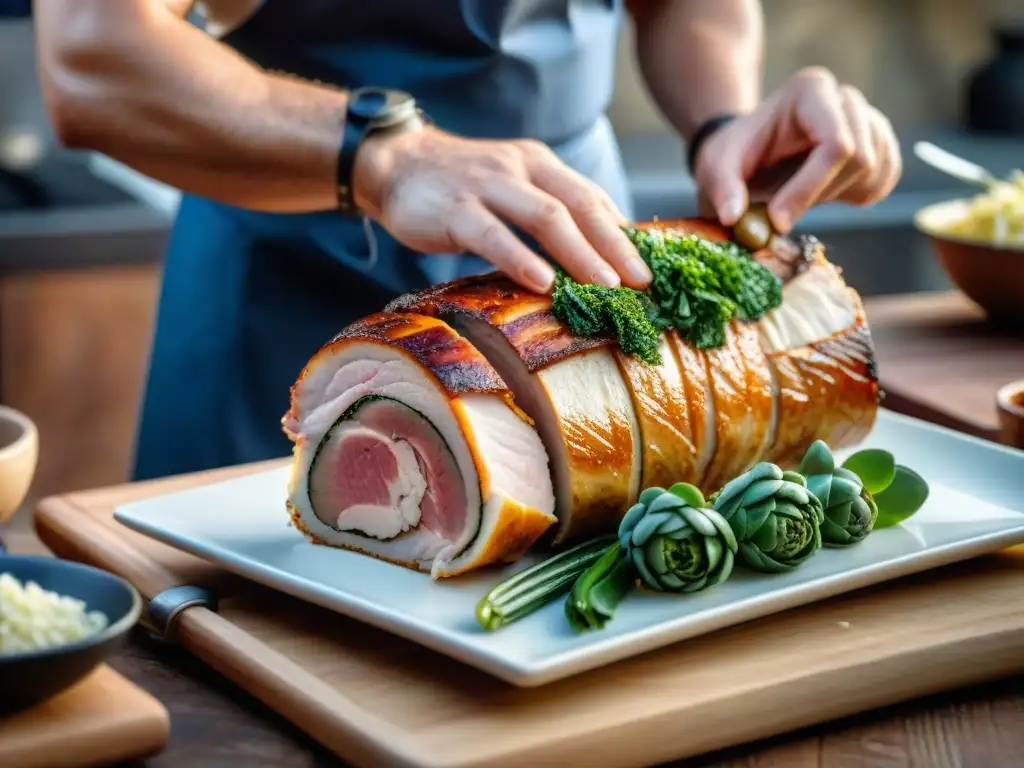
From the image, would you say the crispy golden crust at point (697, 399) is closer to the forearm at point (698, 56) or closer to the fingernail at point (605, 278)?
the fingernail at point (605, 278)

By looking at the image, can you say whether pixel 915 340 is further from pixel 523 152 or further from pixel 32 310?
pixel 32 310

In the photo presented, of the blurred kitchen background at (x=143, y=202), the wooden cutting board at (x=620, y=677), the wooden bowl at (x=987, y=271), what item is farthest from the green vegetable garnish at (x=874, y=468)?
the blurred kitchen background at (x=143, y=202)

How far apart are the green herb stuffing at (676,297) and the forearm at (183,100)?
0.42 meters

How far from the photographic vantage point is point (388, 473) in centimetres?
136

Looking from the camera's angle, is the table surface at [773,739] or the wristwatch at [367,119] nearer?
the table surface at [773,739]

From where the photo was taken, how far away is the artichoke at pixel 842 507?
1.36 m

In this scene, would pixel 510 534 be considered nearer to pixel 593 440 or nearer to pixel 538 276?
pixel 593 440

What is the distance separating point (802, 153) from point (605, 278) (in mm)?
536

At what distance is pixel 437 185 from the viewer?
60.1 inches

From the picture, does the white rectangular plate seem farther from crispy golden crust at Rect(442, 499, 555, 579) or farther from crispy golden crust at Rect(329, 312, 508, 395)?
crispy golden crust at Rect(329, 312, 508, 395)

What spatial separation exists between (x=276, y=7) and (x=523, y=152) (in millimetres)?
598

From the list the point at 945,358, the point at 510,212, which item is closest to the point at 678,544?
the point at 510,212

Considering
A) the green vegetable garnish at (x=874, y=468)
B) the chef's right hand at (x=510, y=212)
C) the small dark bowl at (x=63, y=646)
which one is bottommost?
the green vegetable garnish at (x=874, y=468)

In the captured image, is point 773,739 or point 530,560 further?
point 530,560
